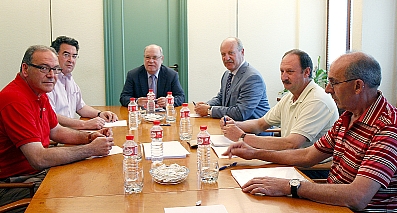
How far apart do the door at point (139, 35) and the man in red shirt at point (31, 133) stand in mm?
2802

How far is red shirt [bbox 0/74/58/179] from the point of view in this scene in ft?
7.19

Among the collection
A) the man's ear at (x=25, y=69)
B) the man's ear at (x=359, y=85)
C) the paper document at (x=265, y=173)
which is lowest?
the paper document at (x=265, y=173)

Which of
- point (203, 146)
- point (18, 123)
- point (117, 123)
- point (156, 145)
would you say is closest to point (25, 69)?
point (18, 123)

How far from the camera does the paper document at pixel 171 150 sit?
7.17 ft

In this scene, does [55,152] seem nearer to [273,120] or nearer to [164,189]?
[164,189]

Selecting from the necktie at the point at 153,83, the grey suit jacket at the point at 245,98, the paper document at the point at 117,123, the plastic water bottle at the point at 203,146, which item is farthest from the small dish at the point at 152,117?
the plastic water bottle at the point at 203,146

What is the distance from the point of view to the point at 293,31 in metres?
5.68

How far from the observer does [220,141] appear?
2.55 metres

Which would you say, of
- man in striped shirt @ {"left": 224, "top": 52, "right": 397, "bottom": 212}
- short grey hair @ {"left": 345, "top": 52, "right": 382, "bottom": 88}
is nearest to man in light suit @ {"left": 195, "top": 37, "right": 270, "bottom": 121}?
man in striped shirt @ {"left": 224, "top": 52, "right": 397, "bottom": 212}

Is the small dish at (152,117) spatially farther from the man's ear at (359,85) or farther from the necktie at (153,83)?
the man's ear at (359,85)

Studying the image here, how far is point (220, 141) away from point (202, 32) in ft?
10.3

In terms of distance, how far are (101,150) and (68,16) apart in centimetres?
349

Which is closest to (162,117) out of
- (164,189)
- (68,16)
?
(164,189)

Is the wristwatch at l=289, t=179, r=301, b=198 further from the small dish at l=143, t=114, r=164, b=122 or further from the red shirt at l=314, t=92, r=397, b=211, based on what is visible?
the small dish at l=143, t=114, r=164, b=122
